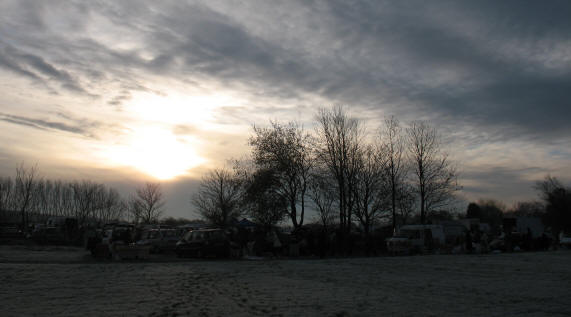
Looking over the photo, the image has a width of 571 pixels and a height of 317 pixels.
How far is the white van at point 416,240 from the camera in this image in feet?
104

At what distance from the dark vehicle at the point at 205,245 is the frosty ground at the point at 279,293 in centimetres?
930

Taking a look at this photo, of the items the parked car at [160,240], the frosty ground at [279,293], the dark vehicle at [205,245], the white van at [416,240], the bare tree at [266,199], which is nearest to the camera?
the frosty ground at [279,293]

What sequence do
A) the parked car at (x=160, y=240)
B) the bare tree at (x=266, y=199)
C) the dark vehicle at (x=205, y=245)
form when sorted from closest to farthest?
1. the dark vehicle at (x=205, y=245)
2. the parked car at (x=160, y=240)
3. the bare tree at (x=266, y=199)

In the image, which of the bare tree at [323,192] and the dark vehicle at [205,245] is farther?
the bare tree at [323,192]

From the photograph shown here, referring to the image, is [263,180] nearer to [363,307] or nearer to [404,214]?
[404,214]

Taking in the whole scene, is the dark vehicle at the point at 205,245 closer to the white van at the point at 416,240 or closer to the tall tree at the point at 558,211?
the white van at the point at 416,240

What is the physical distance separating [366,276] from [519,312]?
6.73m

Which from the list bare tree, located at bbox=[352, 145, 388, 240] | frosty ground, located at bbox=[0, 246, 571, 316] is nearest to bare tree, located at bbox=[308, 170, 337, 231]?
bare tree, located at bbox=[352, 145, 388, 240]

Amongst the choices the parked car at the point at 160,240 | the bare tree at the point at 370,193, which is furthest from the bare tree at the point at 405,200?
the parked car at the point at 160,240

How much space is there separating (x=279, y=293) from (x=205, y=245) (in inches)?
582

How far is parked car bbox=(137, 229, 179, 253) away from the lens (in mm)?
30109

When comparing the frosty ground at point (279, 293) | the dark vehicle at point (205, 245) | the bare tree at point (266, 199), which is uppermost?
the bare tree at point (266, 199)

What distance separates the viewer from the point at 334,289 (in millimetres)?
11500

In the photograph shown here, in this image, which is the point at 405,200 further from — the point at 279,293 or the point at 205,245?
the point at 279,293
